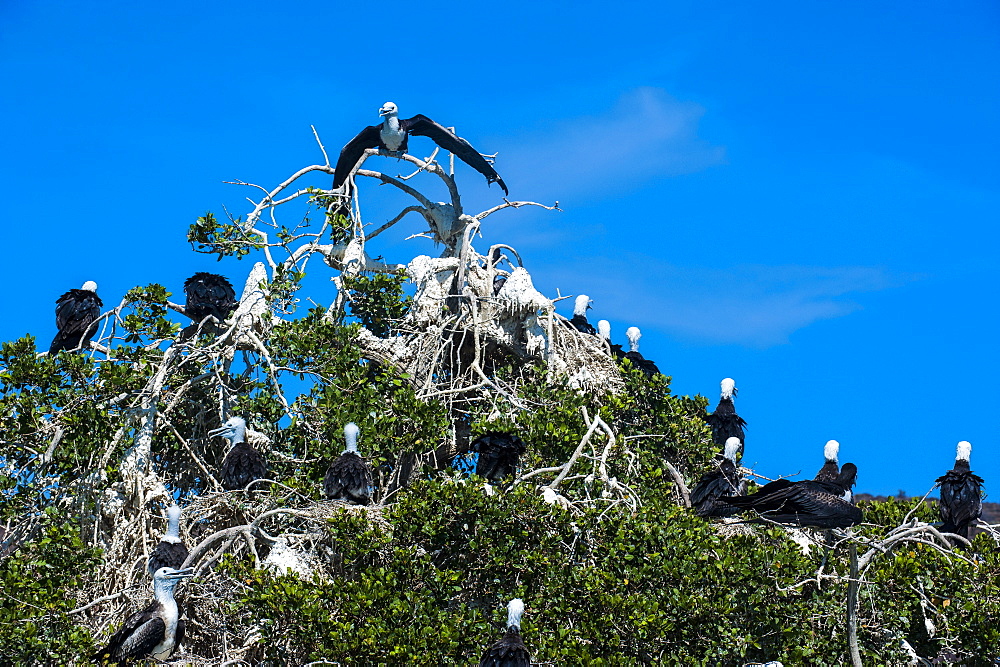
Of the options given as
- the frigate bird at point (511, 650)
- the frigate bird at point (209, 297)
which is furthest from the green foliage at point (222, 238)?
the frigate bird at point (511, 650)

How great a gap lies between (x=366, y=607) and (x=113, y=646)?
2434 millimetres

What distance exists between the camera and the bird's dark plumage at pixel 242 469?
502 inches

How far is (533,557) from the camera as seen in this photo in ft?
35.8

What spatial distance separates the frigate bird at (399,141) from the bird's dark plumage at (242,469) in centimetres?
485

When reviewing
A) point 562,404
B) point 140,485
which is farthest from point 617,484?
point 140,485

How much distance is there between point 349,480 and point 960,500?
7192 millimetres

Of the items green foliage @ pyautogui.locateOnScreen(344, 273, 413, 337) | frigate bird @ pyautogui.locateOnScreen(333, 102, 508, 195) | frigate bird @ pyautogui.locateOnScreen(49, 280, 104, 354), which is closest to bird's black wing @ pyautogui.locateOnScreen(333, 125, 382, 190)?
frigate bird @ pyautogui.locateOnScreen(333, 102, 508, 195)

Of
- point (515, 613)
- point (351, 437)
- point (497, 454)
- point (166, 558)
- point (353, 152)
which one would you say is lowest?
point (515, 613)

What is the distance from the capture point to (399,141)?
16359 millimetres

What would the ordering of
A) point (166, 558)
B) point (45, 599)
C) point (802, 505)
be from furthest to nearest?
1. point (802, 505)
2. point (166, 558)
3. point (45, 599)

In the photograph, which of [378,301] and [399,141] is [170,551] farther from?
[399,141]

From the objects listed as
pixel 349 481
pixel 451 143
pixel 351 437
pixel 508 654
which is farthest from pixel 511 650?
pixel 451 143

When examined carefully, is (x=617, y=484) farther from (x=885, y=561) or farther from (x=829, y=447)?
(x=829, y=447)

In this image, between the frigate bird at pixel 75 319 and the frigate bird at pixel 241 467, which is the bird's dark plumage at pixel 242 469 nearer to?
the frigate bird at pixel 241 467
